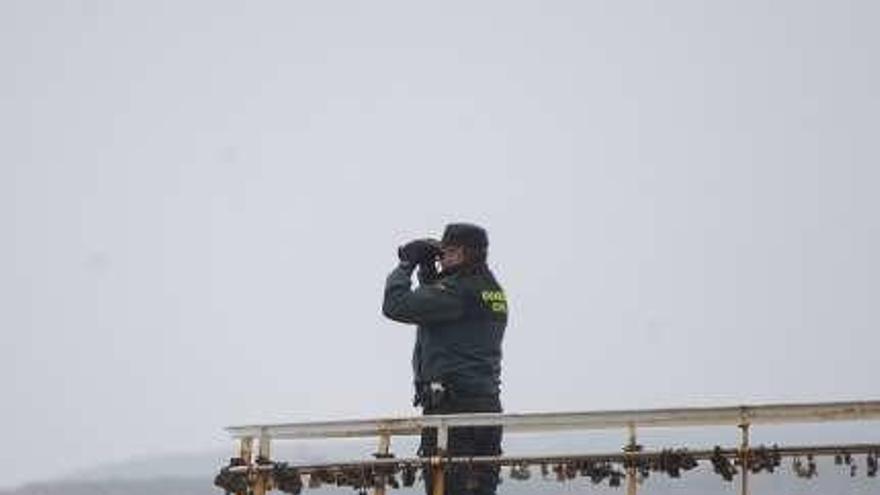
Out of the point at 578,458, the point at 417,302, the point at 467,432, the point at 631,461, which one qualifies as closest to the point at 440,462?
the point at 578,458

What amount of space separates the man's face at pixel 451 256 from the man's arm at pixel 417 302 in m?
0.23

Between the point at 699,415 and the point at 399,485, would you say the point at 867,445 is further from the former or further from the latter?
the point at 399,485

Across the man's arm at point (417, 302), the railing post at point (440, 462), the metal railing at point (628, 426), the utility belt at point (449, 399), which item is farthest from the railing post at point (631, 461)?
the man's arm at point (417, 302)

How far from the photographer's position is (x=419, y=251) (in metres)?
8.84

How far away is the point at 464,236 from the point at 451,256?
149 millimetres

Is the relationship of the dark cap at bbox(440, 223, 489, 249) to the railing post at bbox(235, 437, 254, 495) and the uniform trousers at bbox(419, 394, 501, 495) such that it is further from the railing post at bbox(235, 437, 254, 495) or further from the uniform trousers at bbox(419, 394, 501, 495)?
the railing post at bbox(235, 437, 254, 495)

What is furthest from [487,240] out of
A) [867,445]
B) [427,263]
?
[867,445]

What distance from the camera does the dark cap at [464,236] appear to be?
8.85m

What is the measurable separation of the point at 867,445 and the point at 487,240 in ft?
9.48

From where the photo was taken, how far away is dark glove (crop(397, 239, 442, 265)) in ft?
28.8

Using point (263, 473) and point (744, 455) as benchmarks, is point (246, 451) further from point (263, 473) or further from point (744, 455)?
point (744, 455)

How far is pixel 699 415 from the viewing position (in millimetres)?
7070

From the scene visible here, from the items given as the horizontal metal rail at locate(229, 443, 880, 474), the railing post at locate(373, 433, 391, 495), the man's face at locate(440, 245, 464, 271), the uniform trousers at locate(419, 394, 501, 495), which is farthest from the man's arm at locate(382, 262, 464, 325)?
the horizontal metal rail at locate(229, 443, 880, 474)

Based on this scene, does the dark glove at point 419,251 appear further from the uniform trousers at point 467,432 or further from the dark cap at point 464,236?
the uniform trousers at point 467,432
